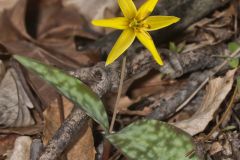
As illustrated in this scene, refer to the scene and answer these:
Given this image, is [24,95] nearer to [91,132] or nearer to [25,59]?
[91,132]

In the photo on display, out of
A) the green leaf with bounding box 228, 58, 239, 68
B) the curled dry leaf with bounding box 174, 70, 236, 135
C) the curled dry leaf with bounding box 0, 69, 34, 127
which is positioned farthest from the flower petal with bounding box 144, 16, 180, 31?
the curled dry leaf with bounding box 0, 69, 34, 127

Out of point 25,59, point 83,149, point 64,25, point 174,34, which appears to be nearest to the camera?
point 25,59

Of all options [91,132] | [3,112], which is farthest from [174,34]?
[3,112]

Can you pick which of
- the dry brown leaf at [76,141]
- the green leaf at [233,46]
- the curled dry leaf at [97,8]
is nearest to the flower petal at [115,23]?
the dry brown leaf at [76,141]

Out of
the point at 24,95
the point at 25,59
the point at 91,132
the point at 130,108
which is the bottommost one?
the point at 130,108

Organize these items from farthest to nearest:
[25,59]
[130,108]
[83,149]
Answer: [130,108]
[83,149]
[25,59]

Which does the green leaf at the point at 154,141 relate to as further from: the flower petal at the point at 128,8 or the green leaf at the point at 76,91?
the flower petal at the point at 128,8

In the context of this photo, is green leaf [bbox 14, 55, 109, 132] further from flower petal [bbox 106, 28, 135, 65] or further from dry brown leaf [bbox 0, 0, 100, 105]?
dry brown leaf [bbox 0, 0, 100, 105]

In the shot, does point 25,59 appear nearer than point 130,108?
Yes
